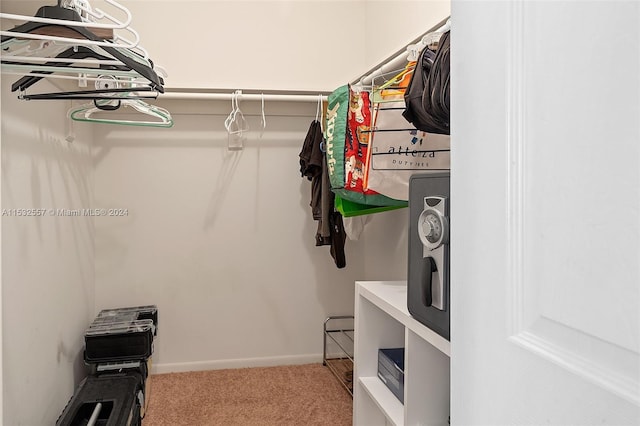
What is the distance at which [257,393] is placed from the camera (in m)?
2.45

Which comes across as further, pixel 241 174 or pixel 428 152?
pixel 241 174

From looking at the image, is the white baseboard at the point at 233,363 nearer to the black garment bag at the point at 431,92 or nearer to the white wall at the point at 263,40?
the white wall at the point at 263,40

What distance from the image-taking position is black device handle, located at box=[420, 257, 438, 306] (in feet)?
3.54

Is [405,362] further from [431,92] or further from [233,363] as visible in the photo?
[233,363]

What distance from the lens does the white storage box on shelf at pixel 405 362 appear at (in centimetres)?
129
